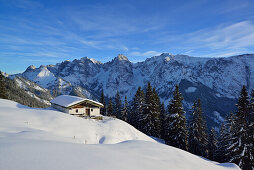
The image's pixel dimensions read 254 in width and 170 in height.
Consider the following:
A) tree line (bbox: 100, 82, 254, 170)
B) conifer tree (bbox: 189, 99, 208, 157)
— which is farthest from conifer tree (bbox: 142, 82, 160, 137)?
conifer tree (bbox: 189, 99, 208, 157)

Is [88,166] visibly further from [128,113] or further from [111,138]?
[128,113]

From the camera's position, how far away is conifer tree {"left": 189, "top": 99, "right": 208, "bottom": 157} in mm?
29188

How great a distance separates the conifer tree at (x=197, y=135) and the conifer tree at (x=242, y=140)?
9.11 m

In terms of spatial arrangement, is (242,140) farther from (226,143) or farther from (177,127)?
(177,127)

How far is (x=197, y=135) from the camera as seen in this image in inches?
1159

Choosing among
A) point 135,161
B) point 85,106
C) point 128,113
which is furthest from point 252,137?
point 128,113

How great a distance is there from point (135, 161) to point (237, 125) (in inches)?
795

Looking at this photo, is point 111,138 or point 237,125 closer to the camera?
point 111,138

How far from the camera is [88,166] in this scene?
5.27m

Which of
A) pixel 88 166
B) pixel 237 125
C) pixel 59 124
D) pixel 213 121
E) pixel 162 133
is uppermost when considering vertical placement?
pixel 88 166

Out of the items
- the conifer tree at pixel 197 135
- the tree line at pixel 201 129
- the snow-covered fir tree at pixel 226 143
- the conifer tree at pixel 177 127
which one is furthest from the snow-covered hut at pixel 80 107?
the snow-covered fir tree at pixel 226 143

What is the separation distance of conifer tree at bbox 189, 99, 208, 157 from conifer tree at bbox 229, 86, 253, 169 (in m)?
9.11

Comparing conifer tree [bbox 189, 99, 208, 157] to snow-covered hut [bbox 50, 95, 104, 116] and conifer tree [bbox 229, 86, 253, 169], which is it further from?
snow-covered hut [bbox 50, 95, 104, 116]

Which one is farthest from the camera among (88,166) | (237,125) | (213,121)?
(213,121)
